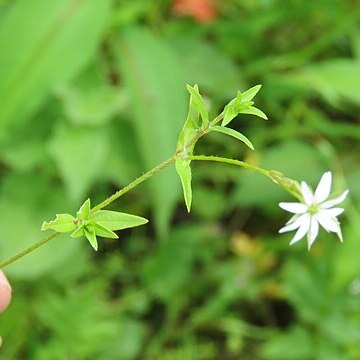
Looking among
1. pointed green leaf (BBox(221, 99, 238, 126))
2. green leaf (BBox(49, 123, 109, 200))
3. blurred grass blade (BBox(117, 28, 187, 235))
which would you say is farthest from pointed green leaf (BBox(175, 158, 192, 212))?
blurred grass blade (BBox(117, 28, 187, 235))

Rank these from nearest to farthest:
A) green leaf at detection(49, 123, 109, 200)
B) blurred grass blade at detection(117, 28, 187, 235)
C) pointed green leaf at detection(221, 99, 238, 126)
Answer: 1. pointed green leaf at detection(221, 99, 238, 126)
2. green leaf at detection(49, 123, 109, 200)
3. blurred grass blade at detection(117, 28, 187, 235)

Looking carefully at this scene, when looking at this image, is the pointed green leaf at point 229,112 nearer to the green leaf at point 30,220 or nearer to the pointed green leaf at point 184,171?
the pointed green leaf at point 184,171

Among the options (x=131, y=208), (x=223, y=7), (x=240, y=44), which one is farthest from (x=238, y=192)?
(x=223, y=7)

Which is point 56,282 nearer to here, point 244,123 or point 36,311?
point 36,311

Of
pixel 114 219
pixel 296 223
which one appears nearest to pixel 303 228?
pixel 296 223

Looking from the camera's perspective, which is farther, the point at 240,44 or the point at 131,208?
the point at 240,44

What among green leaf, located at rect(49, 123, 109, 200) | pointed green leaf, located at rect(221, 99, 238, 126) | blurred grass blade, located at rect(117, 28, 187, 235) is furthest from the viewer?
blurred grass blade, located at rect(117, 28, 187, 235)

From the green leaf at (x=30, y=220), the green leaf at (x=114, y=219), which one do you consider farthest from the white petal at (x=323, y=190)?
the green leaf at (x=30, y=220)

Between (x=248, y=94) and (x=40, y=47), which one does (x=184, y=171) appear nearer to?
(x=248, y=94)

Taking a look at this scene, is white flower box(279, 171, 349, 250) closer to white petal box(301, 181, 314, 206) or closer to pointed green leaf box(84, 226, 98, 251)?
white petal box(301, 181, 314, 206)
